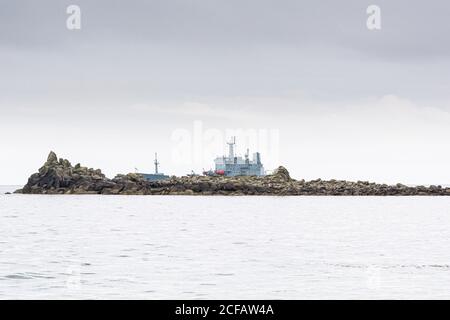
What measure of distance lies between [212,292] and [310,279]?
20.2 feet

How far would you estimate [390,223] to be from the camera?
95062 mm

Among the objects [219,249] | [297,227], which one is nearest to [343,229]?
[297,227]

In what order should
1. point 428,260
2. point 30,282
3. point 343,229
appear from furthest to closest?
point 343,229
point 428,260
point 30,282

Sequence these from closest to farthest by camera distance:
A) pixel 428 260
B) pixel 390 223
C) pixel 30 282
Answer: pixel 30 282, pixel 428 260, pixel 390 223

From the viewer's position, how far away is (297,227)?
8375 centimetres

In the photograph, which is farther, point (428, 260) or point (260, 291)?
point (428, 260)

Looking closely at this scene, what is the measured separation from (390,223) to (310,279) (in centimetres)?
5808

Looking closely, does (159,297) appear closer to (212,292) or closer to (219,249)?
(212,292)

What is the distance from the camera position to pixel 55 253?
5162cm

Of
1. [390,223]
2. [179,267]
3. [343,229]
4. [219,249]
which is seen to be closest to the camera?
[179,267]
